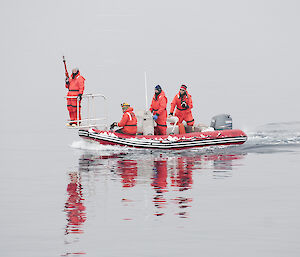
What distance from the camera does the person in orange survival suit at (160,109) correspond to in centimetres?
2139

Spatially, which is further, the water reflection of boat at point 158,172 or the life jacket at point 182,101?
the life jacket at point 182,101

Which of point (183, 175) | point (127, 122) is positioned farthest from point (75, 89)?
point (183, 175)

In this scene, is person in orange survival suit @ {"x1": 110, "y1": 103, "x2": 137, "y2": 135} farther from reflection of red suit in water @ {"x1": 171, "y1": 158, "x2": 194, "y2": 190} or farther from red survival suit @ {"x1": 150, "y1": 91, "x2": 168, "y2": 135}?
reflection of red suit in water @ {"x1": 171, "y1": 158, "x2": 194, "y2": 190}

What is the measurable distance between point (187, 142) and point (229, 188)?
7.13 meters

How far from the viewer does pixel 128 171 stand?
17.1 meters

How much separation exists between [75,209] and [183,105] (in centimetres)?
1034

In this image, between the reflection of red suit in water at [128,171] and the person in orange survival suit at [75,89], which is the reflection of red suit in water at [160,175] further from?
the person in orange survival suit at [75,89]

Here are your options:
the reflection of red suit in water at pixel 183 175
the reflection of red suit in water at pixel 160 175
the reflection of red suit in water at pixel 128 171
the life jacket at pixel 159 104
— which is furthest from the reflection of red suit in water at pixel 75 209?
the life jacket at pixel 159 104

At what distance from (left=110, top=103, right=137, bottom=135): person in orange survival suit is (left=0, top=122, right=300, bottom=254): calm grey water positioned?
0.62m

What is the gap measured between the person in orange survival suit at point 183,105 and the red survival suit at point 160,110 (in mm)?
715

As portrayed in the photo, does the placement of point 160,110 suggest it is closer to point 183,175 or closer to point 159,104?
point 159,104
